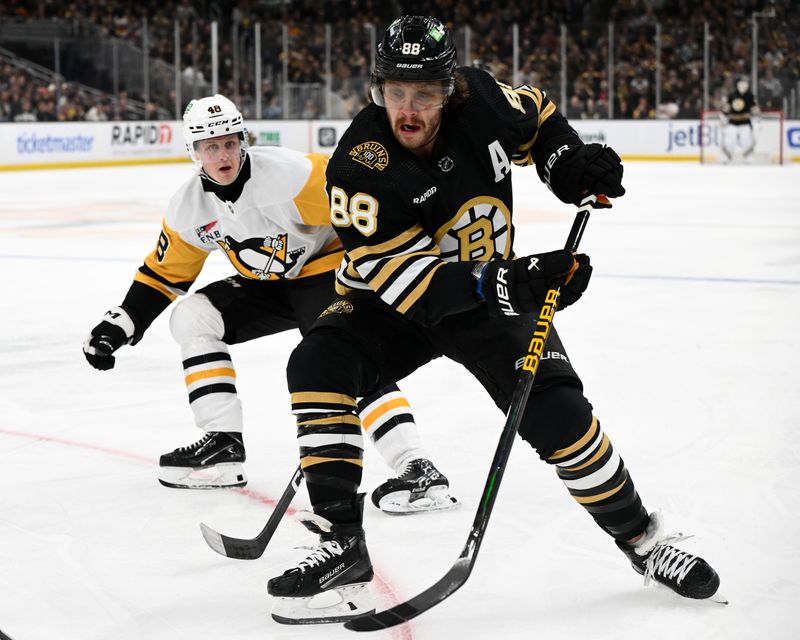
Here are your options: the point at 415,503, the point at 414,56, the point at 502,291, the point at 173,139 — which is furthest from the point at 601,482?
the point at 173,139

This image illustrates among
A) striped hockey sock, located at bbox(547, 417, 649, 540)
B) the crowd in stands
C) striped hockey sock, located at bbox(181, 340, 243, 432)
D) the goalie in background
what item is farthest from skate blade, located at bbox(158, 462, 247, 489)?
the crowd in stands

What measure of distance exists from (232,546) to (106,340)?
712mm

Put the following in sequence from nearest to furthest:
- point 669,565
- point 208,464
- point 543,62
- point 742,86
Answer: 1. point 669,565
2. point 208,464
3. point 742,86
4. point 543,62

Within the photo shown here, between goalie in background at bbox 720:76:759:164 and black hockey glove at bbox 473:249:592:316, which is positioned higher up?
goalie in background at bbox 720:76:759:164

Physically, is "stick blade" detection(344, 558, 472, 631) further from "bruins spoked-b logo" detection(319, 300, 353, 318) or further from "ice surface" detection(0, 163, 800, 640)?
"bruins spoked-b logo" detection(319, 300, 353, 318)

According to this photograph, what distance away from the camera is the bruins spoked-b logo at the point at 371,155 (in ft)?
6.84

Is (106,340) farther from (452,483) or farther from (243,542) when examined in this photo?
(452,483)

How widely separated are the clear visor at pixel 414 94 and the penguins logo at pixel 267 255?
0.87 m

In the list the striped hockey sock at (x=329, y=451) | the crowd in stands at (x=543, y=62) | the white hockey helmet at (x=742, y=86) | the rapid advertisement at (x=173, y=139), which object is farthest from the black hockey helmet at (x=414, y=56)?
the crowd in stands at (x=543, y=62)

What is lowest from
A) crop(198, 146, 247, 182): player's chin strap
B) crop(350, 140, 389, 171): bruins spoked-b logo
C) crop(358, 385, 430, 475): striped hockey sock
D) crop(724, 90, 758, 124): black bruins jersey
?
crop(358, 385, 430, 475): striped hockey sock

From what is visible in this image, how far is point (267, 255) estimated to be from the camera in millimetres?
2920

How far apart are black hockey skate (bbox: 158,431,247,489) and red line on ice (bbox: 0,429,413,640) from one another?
0.05m

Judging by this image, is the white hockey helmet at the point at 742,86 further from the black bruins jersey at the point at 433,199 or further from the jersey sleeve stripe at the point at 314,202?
the black bruins jersey at the point at 433,199

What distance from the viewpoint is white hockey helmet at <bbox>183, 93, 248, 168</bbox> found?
281 centimetres
